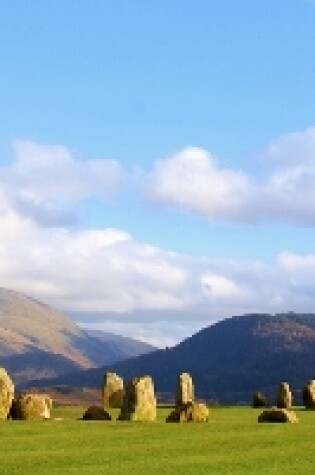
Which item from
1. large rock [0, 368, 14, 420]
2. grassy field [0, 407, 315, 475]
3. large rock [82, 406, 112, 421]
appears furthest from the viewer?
large rock [82, 406, 112, 421]

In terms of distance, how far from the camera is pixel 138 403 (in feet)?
131

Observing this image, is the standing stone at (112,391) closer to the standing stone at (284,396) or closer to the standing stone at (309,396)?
the standing stone at (284,396)

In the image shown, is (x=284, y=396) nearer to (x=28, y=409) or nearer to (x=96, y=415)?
(x=96, y=415)

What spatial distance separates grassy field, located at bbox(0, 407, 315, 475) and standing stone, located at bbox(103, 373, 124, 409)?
84.6 ft

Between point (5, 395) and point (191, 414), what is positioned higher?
point (5, 395)

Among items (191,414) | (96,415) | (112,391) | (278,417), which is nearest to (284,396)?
(112,391)

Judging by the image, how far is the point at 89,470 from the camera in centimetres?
2125

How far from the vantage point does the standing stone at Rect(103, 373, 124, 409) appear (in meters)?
61.8

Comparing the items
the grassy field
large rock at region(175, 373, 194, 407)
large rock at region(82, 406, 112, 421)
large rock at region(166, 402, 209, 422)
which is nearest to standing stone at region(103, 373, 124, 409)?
large rock at region(175, 373, 194, 407)

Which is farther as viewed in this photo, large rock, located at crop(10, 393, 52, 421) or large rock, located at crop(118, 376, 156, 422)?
large rock, located at crop(118, 376, 156, 422)

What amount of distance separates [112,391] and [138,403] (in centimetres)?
2310

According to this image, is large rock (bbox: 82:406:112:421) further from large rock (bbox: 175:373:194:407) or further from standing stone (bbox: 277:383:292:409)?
standing stone (bbox: 277:383:292:409)

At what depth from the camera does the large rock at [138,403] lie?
1564 inches

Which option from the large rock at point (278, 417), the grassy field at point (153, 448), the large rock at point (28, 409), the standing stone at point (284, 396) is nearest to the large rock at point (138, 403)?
the grassy field at point (153, 448)
